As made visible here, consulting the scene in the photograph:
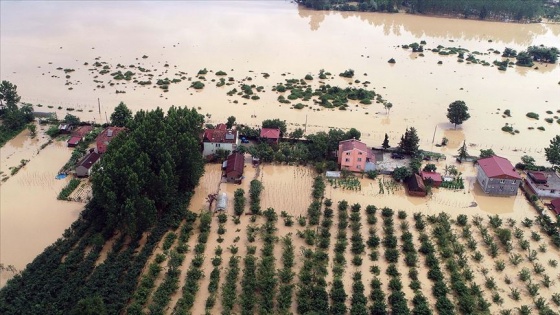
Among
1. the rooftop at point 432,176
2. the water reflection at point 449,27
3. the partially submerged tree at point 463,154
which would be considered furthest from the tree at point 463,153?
the water reflection at point 449,27

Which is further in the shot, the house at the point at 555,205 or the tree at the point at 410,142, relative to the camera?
the tree at the point at 410,142

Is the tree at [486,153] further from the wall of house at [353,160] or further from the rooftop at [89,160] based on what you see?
the rooftop at [89,160]

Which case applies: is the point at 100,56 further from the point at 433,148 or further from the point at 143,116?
the point at 433,148

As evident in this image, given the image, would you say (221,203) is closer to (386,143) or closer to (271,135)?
(271,135)

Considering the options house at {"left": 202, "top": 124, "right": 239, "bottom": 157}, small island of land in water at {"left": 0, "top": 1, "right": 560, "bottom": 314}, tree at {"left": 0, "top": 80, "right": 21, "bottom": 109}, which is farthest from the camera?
tree at {"left": 0, "top": 80, "right": 21, "bottom": 109}

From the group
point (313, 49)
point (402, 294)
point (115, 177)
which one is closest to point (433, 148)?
point (402, 294)

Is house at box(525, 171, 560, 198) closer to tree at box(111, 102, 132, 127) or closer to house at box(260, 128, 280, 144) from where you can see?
house at box(260, 128, 280, 144)

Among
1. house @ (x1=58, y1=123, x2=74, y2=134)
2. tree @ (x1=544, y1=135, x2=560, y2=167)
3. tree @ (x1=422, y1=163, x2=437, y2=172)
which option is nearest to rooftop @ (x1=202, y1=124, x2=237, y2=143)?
house @ (x1=58, y1=123, x2=74, y2=134)
